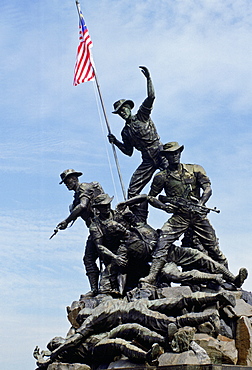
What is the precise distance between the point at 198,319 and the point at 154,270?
213 centimetres

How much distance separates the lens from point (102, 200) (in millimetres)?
13836

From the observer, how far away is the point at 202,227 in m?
13.7

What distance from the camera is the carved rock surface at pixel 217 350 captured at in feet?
35.4

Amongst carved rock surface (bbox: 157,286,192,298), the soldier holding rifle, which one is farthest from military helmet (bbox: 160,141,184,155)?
carved rock surface (bbox: 157,286,192,298)

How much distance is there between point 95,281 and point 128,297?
5.70ft

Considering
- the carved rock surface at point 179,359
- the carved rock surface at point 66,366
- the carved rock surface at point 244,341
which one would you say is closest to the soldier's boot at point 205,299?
the carved rock surface at point 244,341

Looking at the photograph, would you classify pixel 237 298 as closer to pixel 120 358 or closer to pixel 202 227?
pixel 202 227

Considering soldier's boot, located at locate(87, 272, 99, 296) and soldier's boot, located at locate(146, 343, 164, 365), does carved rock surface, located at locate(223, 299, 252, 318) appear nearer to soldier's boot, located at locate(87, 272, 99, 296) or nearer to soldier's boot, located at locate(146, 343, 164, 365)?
soldier's boot, located at locate(146, 343, 164, 365)

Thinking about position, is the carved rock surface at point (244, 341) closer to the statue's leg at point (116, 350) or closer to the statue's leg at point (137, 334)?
the statue's leg at point (137, 334)

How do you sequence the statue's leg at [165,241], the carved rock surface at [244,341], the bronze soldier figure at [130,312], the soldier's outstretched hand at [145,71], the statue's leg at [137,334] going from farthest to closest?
the soldier's outstretched hand at [145,71] < the statue's leg at [165,241] < the bronze soldier figure at [130,312] < the carved rock surface at [244,341] < the statue's leg at [137,334]

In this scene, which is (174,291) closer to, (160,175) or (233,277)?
(233,277)

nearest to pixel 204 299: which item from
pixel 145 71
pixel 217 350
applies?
pixel 217 350

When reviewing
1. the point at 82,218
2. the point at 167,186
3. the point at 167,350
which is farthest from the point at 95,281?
the point at 167,350

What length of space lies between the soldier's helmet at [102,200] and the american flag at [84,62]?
367 cm
